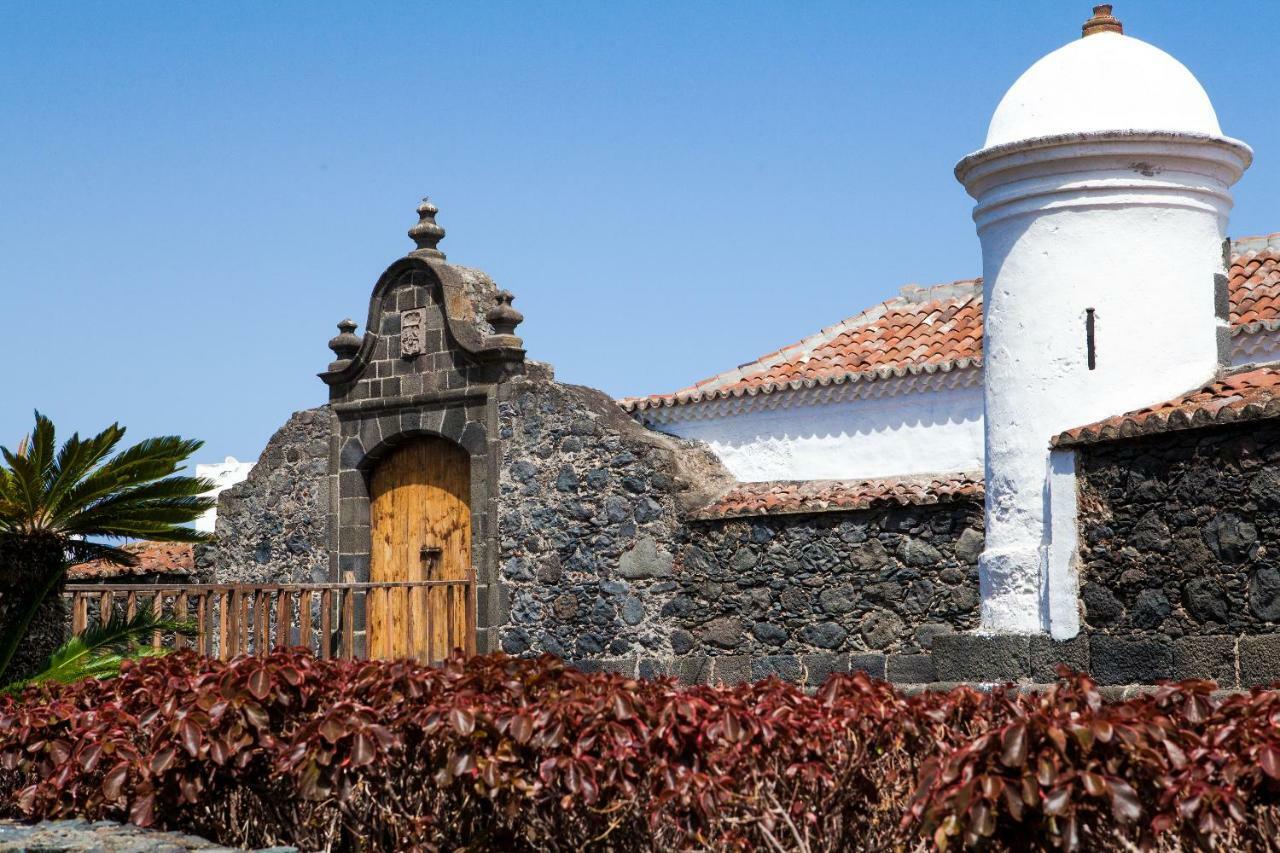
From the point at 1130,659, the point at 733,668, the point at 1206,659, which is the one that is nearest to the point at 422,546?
the point at 733,668

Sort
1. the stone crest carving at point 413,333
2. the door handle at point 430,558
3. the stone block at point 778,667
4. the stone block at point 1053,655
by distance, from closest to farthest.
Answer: the stone block at point 1053,655 → the stone block at point 778,667 → the door handle at point 430,558 → the stone crest carving at point 413,333

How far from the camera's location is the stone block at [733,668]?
1166 centimetres

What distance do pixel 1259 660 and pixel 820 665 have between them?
3713 mm

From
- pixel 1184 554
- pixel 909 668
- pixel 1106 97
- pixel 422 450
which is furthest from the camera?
pixel 422 450

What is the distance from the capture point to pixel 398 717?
621 centimetres

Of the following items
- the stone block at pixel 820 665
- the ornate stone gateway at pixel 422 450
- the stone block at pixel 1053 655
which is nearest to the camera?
the stone block at pixel 1053 655

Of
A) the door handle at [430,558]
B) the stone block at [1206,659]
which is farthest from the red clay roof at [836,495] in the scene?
the door handle at [430,558]

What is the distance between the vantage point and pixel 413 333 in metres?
14.1

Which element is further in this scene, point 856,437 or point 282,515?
point 856,437

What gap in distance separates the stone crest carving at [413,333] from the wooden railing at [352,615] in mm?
1959

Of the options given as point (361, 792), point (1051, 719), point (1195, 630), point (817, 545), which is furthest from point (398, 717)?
point (817, 545)

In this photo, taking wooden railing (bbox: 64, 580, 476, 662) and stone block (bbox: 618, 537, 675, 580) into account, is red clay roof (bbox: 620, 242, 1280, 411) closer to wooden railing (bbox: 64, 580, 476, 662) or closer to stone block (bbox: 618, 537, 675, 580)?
stone block (bbox: 618, 537, 675, 580)

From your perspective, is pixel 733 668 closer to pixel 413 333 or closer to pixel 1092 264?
pixel 1092 264

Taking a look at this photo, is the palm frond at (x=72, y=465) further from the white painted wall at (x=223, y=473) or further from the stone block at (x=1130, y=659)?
the white painted wall at (x=223, y=473)
